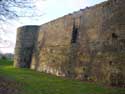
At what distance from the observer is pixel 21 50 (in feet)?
81.7

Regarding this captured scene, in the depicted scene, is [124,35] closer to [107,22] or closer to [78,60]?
[107,22]

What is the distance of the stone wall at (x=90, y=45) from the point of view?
38.7ft

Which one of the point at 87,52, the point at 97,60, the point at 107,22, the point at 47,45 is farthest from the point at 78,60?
the point at 47,45

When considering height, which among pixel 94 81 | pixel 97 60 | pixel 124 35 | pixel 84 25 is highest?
pixel 84 25

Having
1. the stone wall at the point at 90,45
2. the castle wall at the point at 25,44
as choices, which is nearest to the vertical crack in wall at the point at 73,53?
the stone wall at the point at 90,45

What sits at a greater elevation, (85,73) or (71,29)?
(71,29)

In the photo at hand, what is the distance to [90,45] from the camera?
13.8 m

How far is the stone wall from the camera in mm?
11797

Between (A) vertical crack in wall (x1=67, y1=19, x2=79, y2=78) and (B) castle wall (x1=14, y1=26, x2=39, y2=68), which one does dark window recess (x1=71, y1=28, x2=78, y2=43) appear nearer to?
(A) vertical crack in wall (x1=67, y1=19, x2=79, y2=78)

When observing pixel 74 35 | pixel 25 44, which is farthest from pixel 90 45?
pixel 25 44

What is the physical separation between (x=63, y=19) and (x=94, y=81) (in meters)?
5.46

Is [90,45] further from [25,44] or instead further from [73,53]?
[25,44]

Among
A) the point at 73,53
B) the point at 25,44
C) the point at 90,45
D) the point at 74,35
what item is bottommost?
the point at 73,53

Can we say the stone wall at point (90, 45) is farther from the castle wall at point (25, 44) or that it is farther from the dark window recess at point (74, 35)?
the castle wall at point (25, 44)
